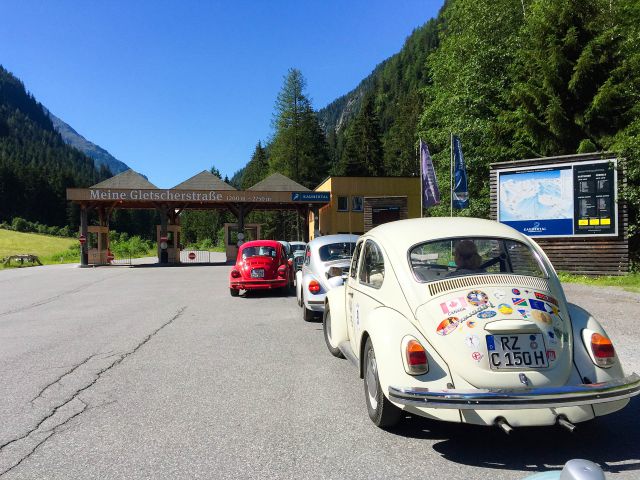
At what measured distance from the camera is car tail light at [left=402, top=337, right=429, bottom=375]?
11.9ft

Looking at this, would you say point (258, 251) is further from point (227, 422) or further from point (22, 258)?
point (22, 258)

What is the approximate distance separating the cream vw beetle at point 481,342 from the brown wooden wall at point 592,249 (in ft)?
41.0

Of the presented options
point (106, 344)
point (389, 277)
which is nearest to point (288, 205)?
point (106, 344)

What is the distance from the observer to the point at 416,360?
143 inches

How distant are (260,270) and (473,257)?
9.79 m

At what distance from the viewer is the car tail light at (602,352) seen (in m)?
3.69

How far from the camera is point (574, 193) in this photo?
50.2 ft

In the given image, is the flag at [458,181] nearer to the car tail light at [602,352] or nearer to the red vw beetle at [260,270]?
the red vw beetle at [260,270]

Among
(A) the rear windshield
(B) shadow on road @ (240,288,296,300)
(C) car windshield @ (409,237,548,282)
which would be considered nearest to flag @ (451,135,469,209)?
(B) shadow on road @ (240,288,296,300)

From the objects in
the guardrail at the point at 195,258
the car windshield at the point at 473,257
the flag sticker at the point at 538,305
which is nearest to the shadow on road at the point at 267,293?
the car windshield at the point at 473,257

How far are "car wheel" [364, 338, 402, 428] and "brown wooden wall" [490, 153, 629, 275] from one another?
44.0 ft

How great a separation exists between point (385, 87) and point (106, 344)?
133092 mm

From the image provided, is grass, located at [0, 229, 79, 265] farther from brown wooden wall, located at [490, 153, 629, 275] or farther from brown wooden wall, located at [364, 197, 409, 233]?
brown wooden wall, located at [490, 153, 629, 275]

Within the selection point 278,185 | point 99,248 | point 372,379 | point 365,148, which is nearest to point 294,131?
point 365,148
